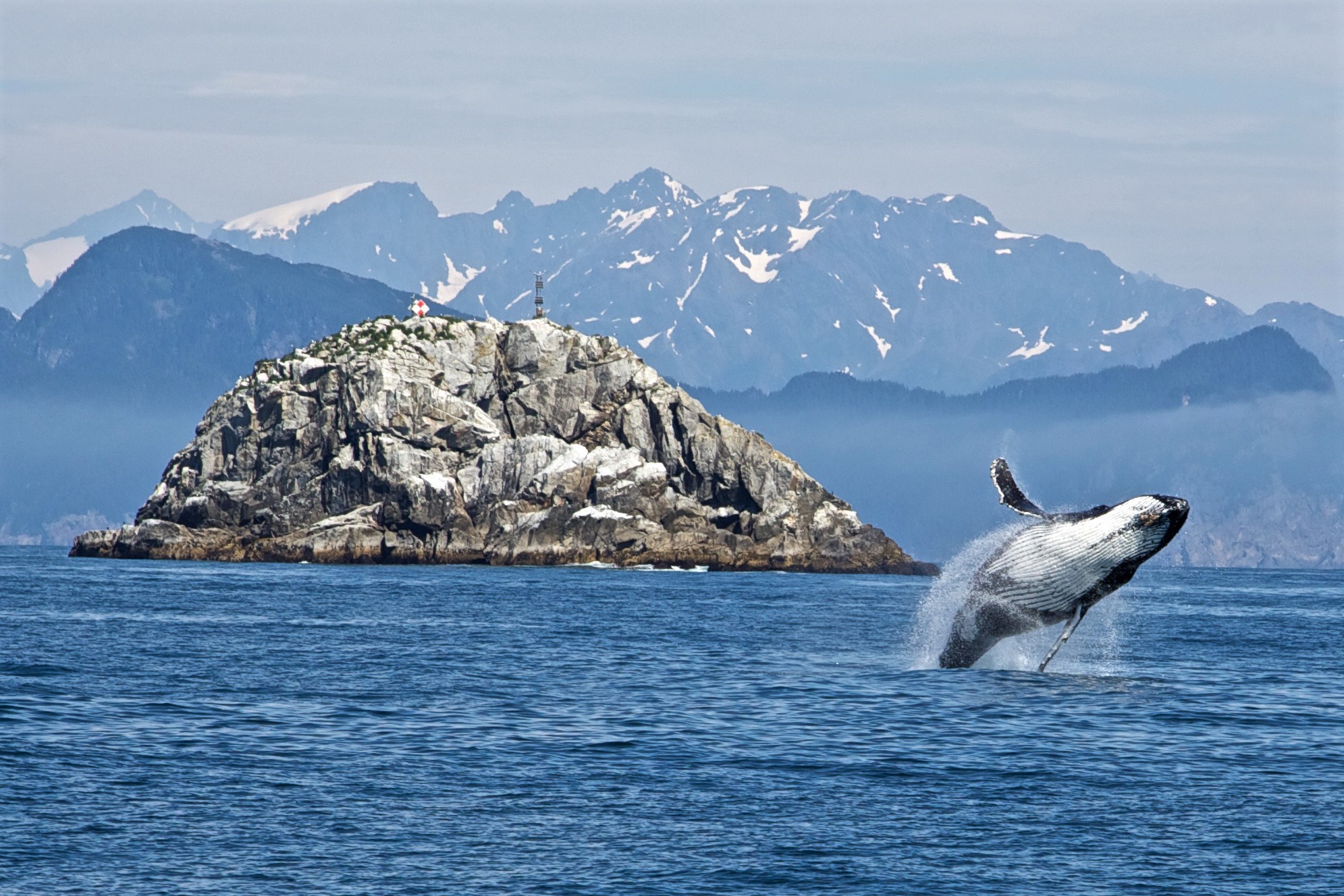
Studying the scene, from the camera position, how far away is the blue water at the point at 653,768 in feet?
99.2

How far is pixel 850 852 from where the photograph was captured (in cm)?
3142

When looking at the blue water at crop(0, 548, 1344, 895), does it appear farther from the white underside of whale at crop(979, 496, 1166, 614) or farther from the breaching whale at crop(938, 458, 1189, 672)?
the white underside of whale at crop(979, 496, 1166, 614)

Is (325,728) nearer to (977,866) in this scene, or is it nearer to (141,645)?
(977,866)

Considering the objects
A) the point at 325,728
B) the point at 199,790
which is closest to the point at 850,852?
the point at 199,790

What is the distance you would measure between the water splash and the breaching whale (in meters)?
0.90

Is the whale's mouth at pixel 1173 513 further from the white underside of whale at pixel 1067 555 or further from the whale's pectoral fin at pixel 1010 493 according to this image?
the whale's pectoral fin at pixel 1010 493

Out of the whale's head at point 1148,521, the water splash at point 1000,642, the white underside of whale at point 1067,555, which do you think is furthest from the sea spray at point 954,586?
the whale's head at point 1148,521

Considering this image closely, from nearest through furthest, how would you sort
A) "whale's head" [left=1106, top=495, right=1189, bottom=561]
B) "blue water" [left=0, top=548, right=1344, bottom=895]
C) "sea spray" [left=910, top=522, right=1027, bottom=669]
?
"blue water" [left=0, top=548, right=1344, bottom=895] → "whale's head" [left=1106, top=495, right=1189, bottom=561] → "sea spray" [left=910, top=522, right=1027, bottom=669]

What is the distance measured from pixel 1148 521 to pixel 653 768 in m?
13.7

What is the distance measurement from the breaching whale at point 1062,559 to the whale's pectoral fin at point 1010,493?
3 centimetres

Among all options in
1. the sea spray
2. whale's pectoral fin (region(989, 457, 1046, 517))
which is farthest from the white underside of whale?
the sea spray

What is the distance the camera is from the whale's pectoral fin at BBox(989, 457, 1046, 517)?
43.3 m

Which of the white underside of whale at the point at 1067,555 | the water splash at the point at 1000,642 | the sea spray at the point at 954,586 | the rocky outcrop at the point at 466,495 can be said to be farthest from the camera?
the rocky outcrop at the point at 466,495

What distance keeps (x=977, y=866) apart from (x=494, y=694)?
76.8ft
